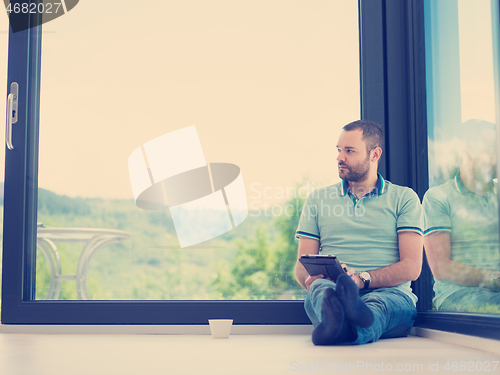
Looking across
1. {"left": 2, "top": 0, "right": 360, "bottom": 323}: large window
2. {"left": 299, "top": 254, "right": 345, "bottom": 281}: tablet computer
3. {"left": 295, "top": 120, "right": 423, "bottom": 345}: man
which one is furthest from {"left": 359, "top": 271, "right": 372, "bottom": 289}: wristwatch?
{"left": 2, "top": 0, "right": 360, "bottom": 323}: large window

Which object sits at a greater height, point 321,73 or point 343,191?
point 321,73

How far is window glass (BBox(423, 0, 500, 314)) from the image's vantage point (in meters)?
1.66

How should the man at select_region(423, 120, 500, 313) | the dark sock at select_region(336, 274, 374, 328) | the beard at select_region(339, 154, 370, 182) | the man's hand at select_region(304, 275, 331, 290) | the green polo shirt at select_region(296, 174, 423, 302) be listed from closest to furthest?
the dark sock at select_region(336, 274, 374, 328) < the man at select_region(423, 120, 500, 313) < the man's hand at select_region(304, 275, 331, 290) < the green polo shirt at select_region(296, 174, 423, 302) < the beard at select_region(339, 154, 370, 182)

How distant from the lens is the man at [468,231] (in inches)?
65.0

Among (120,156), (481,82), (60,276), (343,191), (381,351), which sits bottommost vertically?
(381,351)

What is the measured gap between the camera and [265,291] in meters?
2.35

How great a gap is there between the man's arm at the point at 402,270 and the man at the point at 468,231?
0.47 feet

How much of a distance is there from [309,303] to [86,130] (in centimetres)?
142

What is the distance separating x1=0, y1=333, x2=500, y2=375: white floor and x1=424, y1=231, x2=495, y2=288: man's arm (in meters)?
0.25

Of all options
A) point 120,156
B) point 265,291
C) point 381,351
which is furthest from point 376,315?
point 120,156

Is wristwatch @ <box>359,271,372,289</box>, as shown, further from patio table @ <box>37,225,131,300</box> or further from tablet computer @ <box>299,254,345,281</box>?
patio table @ <box>37,225,131,300</box>

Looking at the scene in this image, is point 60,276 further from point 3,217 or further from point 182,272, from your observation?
point 182,272

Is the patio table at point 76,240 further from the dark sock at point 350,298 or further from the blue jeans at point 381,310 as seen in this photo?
the dark sock at point 350,298

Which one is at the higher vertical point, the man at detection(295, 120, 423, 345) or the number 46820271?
the number 46820271
